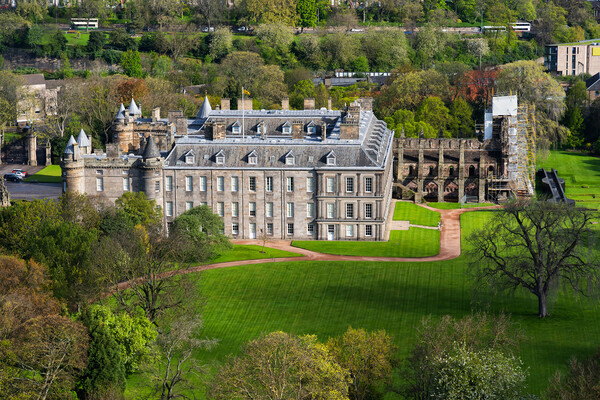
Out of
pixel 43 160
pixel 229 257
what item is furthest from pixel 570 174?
pixel 43 160

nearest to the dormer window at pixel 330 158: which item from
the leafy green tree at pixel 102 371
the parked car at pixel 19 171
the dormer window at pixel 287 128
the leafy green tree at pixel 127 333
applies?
the dormer window at pixel 287 128

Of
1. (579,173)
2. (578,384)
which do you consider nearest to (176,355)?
(578,384)

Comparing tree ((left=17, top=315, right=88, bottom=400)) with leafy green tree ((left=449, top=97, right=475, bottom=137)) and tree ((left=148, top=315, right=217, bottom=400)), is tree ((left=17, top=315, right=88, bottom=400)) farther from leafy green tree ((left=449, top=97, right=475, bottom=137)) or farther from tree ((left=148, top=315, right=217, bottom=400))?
leafy green tree ((left=449, top=97, right=475, bottom=137))

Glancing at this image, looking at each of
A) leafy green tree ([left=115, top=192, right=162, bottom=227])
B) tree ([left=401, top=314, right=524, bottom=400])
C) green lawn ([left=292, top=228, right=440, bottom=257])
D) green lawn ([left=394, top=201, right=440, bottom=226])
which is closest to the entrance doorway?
green lawn ([left=292, top=228, right=440, bottom=257])

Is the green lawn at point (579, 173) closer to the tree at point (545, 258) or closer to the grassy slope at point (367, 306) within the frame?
the grassy slope at point (367, 306)

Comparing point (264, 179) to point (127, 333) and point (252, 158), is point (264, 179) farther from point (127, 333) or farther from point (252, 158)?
point (127, 333)

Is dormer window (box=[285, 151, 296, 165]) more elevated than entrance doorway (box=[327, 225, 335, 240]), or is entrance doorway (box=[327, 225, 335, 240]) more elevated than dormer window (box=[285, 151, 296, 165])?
dormer window (box=[285, 151, 296, 165])
